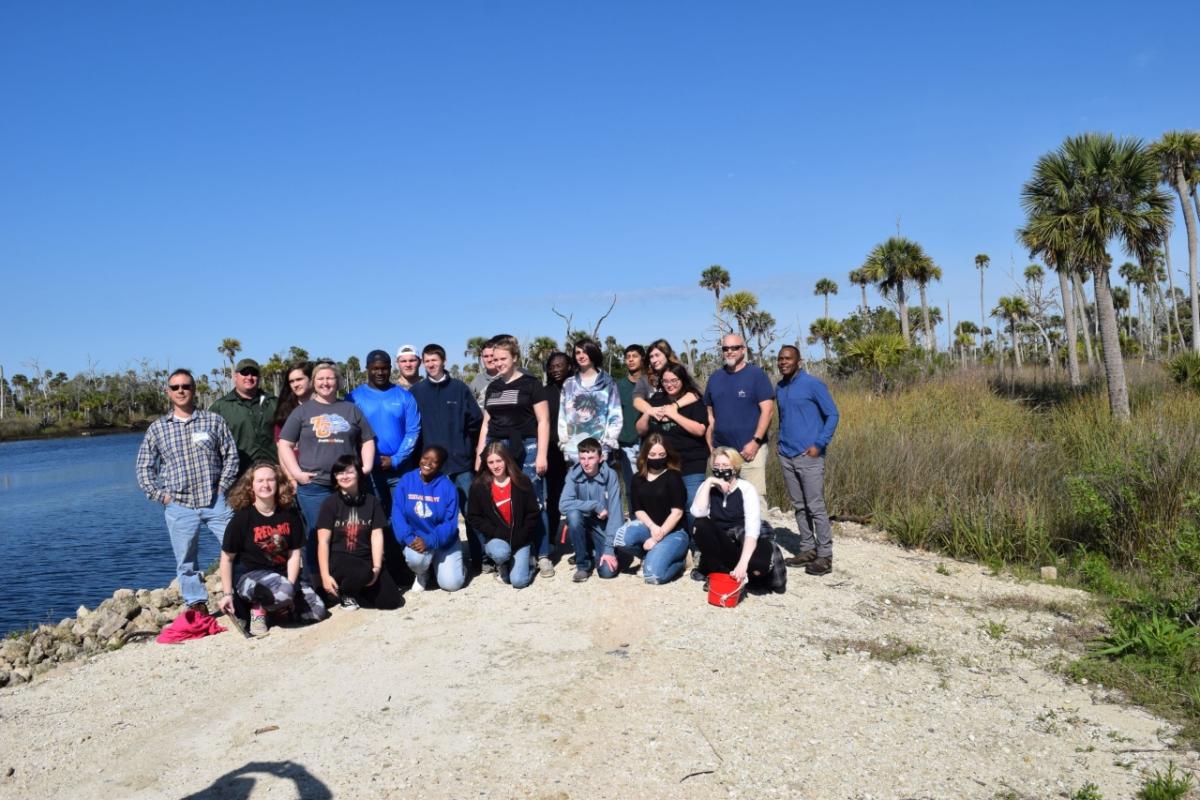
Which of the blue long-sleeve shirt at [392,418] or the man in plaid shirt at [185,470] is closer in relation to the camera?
the man in plaid shirt at [185,470]

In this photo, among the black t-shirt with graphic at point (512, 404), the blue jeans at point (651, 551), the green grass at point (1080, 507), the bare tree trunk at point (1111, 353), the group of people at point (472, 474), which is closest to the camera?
the green grass at point (1080, 507)

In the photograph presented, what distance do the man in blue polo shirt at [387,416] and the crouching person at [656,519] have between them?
190 centimetres

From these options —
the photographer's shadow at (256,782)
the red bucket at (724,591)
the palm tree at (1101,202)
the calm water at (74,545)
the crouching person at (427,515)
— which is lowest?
the calm water at (74,545)

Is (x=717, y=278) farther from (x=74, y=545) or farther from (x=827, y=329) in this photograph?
(x=74, y=545)

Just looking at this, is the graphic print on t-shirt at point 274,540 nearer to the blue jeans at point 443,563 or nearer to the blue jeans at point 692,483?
the blue jeans at point 443,563

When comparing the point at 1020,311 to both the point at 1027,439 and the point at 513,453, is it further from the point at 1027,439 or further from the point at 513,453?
the point at 513,453

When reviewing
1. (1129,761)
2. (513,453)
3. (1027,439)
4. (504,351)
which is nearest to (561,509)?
(513,453)

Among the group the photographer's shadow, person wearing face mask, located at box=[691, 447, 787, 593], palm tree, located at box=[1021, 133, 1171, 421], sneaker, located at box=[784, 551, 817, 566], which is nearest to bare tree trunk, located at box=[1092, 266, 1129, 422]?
palm tree, located at box=[1021, 133, 1171, 421]

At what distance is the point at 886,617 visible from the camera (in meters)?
6.38

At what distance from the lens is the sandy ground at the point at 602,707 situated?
13.1 ft

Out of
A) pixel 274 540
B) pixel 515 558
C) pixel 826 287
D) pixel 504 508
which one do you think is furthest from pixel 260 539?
pixel 826 287

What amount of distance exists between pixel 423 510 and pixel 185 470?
1801 mm

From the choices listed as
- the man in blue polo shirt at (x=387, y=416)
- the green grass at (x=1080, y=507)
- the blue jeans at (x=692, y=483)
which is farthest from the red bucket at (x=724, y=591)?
the man in blue polo shirt at (x=387, y=416)

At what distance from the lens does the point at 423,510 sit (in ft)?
22.1
